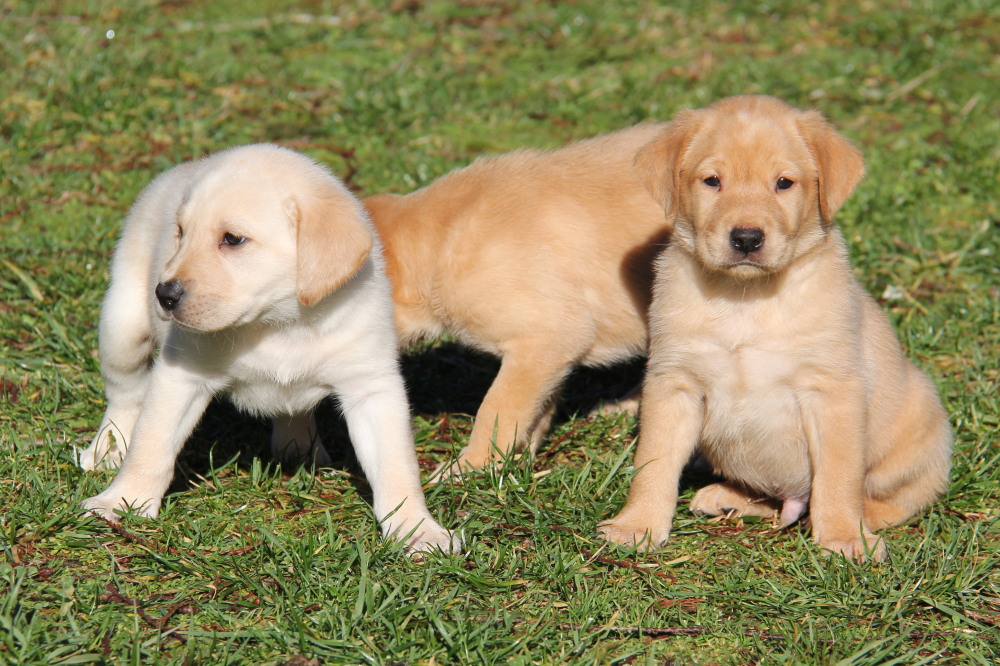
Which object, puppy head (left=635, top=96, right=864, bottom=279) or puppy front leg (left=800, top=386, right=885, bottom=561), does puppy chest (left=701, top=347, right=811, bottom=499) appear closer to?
puppy front leg (left=800, top=386, right=885, bottom=561)

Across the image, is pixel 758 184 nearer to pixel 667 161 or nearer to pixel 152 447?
pixel 667 161

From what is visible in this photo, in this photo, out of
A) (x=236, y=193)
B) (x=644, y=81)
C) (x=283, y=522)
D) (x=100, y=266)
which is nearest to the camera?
(x=236, y=193)

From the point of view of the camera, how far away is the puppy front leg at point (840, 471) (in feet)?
13.1

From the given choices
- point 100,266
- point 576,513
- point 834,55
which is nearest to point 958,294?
point 576,513

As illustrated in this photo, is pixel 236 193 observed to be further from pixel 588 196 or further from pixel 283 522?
pixel 588 196

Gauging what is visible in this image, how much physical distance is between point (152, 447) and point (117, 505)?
0.25m

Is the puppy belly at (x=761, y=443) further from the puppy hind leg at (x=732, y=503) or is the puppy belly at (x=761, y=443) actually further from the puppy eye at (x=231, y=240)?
the puppy eye at (x=231, y=240)

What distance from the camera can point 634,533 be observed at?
13.3 ft

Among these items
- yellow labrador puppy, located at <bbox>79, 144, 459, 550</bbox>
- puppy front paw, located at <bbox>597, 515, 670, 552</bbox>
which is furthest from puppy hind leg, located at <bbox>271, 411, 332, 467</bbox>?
puppy front paw, located at <bbox>597, 515, 670, 552</bbox>

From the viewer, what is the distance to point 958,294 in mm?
6223

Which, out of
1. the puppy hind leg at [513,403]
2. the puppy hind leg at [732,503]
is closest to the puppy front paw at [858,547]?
the puppy hind leg at [732,503]

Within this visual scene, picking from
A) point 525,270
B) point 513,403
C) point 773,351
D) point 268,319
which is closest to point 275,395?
point 268,319

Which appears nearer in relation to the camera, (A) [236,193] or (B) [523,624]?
(B) [523,624]

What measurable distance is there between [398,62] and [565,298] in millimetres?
4775
